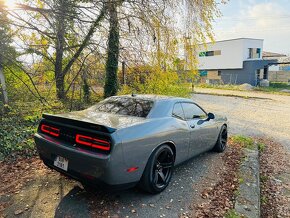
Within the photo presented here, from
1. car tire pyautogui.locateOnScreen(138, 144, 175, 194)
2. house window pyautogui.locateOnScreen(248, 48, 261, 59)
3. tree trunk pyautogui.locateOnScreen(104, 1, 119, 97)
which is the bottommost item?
car tire pyautogui.locateOnScreen(138, 144, 175, 194)

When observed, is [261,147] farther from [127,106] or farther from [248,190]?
[127,106]

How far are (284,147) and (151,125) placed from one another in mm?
4945

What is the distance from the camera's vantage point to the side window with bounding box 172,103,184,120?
4.02 m

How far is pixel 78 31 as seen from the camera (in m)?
5.98

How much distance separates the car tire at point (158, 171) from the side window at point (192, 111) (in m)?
0.98

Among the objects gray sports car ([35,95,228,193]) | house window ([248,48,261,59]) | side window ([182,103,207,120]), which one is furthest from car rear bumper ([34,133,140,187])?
house window ([248,48,261,59])

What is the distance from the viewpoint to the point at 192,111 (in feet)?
15.1

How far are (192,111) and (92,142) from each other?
237cm

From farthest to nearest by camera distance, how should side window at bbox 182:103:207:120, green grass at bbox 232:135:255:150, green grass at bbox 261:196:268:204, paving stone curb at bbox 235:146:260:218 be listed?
green grass at bbox 232:135:255:150 < side window at bbox 182:103:207:120 < green grass at bbox 261:196:268:204 < paving stone curb at bbox 235:146:260:218


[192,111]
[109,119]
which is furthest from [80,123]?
[192,111]

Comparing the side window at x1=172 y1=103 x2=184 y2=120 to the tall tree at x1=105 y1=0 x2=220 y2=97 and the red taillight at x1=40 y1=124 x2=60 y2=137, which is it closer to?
the red taillight at x1=40 y1=124 x2=60 y2=137

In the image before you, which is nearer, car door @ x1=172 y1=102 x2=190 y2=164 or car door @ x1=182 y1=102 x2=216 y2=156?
car door @ x1=172 y1=102 x2=190 y2=164

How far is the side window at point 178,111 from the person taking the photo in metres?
4.02

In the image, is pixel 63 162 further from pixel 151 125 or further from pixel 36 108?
pixel 36 108
